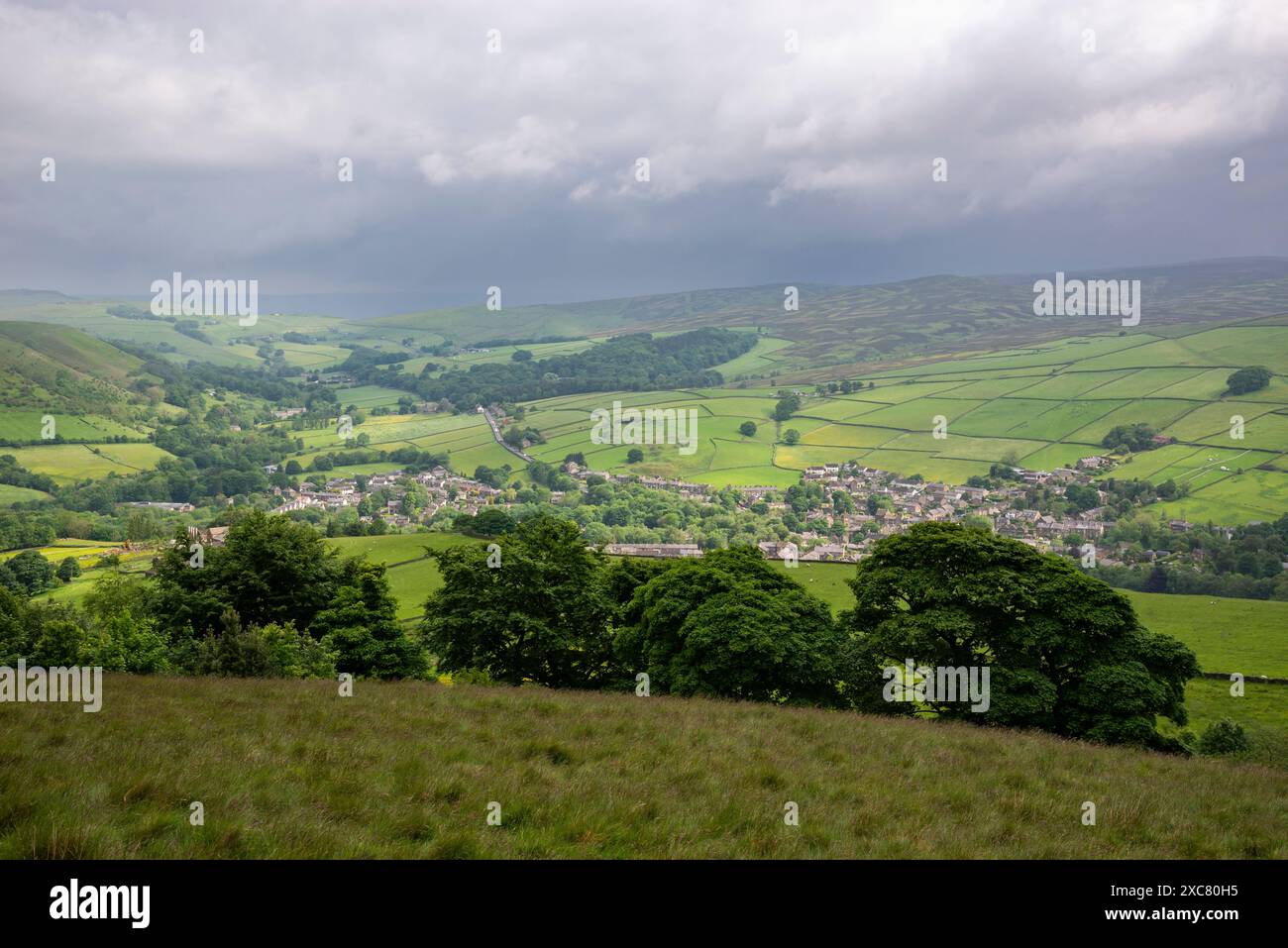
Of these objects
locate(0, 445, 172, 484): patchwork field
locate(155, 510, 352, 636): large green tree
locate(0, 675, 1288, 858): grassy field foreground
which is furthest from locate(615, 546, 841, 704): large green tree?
locate(0, 445, 172, 484): patchwork field

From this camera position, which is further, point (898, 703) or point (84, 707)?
point (898, 703)

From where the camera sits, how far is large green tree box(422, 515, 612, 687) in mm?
32219

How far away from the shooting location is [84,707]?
467 inches

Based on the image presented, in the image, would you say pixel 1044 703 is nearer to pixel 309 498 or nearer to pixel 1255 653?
pixel 1255 653

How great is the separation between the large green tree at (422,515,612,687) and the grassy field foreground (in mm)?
17532

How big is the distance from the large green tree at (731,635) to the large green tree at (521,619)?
8.86ft
